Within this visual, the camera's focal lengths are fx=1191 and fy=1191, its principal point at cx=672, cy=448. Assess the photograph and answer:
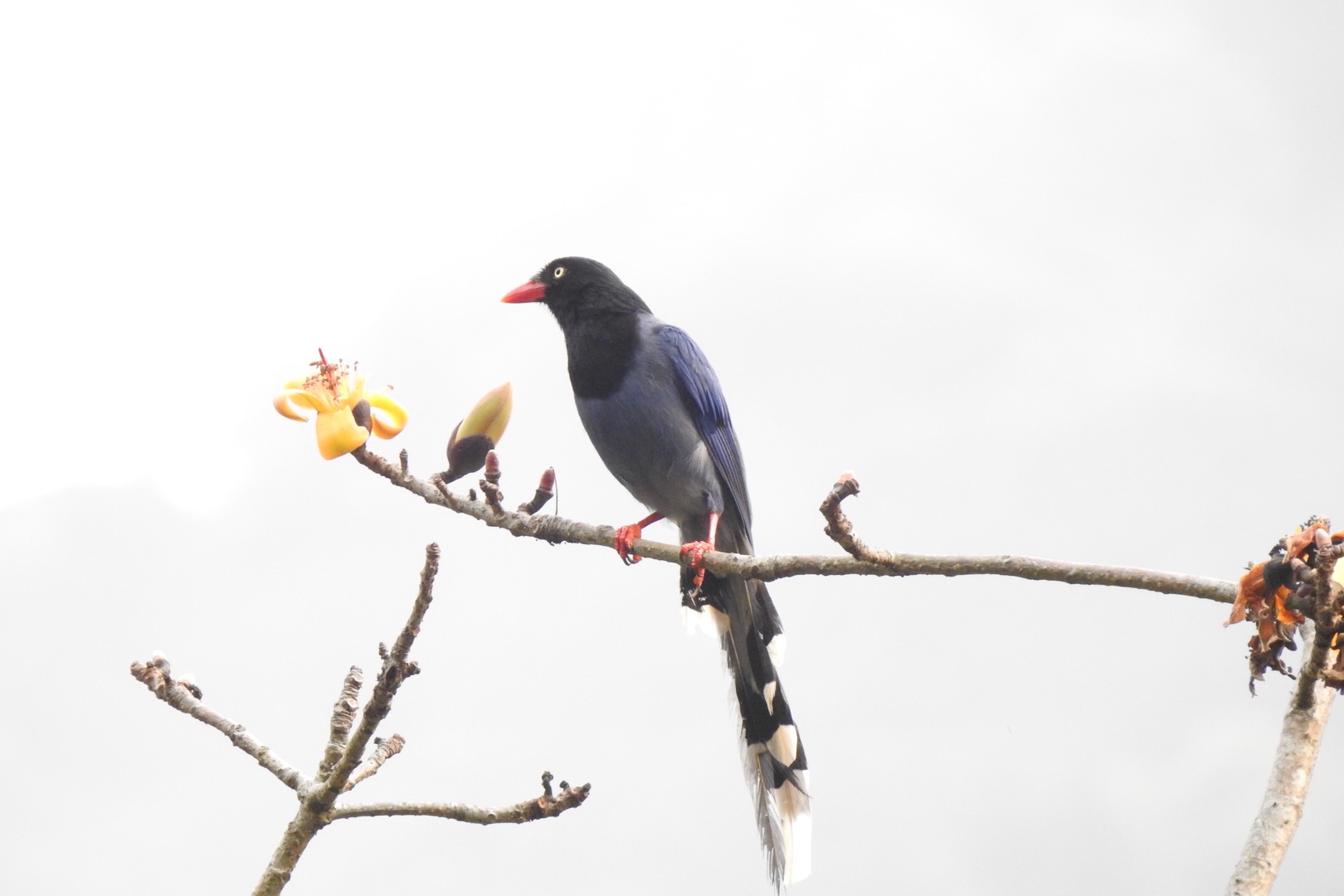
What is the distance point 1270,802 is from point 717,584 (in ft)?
9.08

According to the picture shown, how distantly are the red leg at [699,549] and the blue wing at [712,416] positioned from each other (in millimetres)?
167

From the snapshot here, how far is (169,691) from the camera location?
3674mm

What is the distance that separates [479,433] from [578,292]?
194 centimetres

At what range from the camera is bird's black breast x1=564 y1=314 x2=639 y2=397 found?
214 inches

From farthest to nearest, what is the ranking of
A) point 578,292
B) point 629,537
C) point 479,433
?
point 578,292
point 629,537
point 479,433

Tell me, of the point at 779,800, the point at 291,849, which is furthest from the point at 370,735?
the point at 779,800

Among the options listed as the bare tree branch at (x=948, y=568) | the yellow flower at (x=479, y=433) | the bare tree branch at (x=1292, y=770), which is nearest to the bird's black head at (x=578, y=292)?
the yellow flower at (x=479, y=433)

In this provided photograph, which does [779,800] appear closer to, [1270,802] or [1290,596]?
[1270,802]

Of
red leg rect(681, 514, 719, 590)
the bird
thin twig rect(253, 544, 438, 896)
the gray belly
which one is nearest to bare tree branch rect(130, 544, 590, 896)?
thin twig rect(253, 544, 438, 896)

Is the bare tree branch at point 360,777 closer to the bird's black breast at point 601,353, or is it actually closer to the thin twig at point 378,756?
the thin twig at point 378,756

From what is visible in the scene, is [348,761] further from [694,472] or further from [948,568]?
[694,472]

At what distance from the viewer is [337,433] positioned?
12.7 feet

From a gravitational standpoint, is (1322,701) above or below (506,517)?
below

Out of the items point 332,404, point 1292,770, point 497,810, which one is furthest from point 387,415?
point 1292,770
